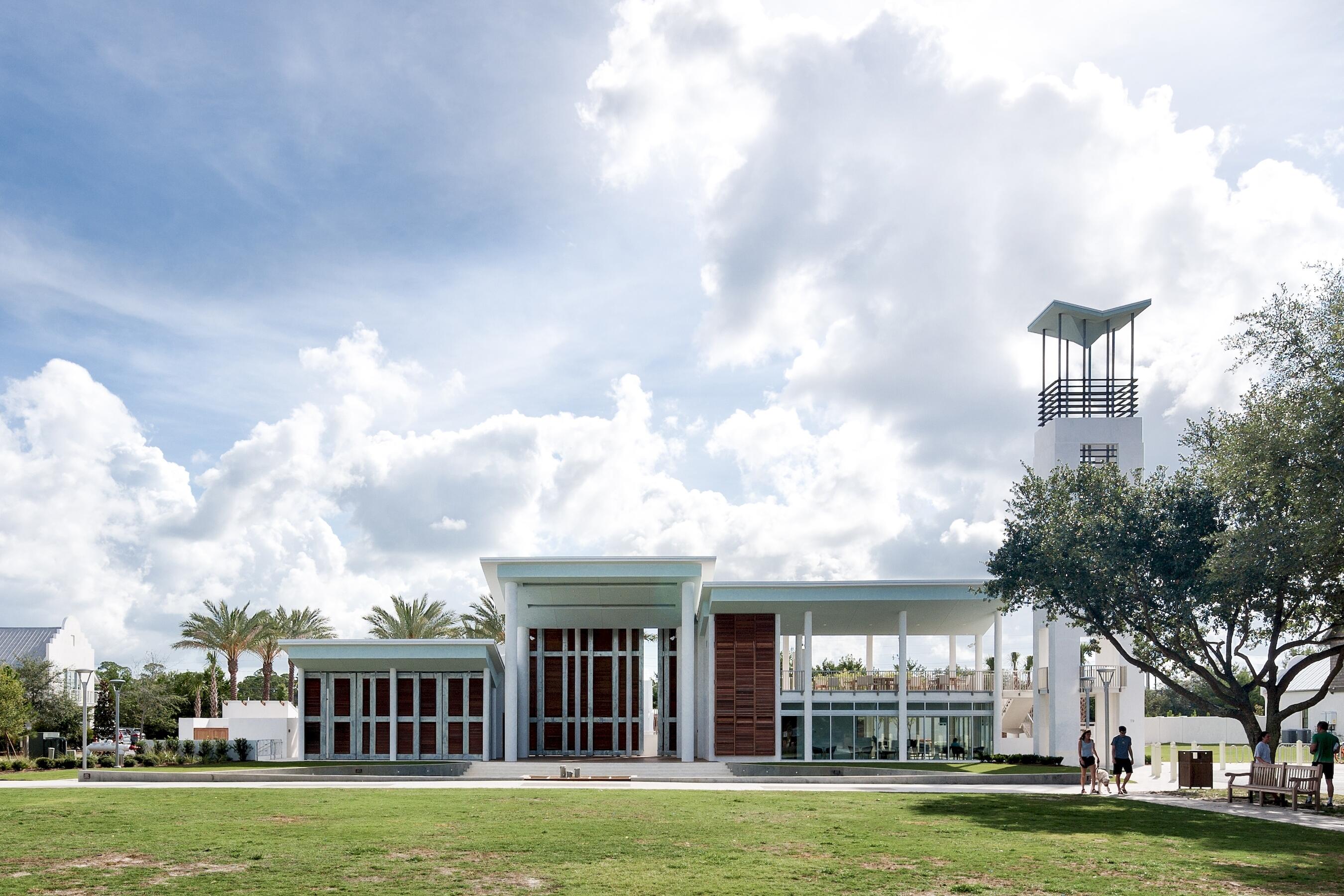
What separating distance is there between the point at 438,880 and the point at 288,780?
18681 mm

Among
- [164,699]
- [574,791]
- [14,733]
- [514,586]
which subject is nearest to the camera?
[574,791]

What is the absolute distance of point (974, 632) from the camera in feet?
147

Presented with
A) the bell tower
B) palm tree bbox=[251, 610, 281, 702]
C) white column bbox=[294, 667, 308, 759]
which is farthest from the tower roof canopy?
palm tree bbox=[251, 610, 281, 702]

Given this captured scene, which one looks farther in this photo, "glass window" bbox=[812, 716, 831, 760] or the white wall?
the white wall

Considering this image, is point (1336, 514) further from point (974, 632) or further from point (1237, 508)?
point (974, 632)

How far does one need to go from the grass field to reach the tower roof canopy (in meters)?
23.6

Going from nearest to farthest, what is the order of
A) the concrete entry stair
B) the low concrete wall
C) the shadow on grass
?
1. the shadow on grass
2. the low concrete wall
3. the concrete entry stair

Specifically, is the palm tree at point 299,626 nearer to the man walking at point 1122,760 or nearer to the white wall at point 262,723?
the white wall at point 262,723

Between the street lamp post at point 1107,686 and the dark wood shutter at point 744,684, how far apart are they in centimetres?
1164

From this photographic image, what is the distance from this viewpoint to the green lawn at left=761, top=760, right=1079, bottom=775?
3288 cm

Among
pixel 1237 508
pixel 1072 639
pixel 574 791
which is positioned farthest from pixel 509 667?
pixel 1237 508

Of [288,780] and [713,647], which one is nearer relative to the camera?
[288,780]

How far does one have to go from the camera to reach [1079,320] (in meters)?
42.9

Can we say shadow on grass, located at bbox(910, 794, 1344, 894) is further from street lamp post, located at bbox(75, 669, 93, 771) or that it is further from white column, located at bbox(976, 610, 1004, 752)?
street lamp post, located at bbox(75, 669, 93, 771)
